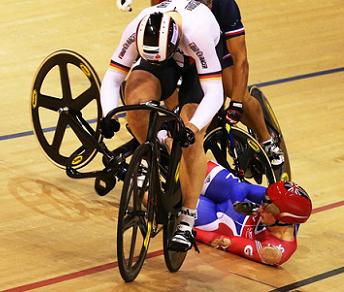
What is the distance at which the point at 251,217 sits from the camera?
5020 millimetres

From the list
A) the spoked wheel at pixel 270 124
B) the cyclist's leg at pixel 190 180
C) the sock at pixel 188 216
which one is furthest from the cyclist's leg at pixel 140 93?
the spoked wheel at pixel 270 124

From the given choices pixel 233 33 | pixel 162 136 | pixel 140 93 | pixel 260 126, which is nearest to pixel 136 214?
pixel 140 93

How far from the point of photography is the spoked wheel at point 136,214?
4262 millimetres

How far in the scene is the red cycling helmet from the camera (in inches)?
188

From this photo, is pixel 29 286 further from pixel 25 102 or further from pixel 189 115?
pixel 25 102

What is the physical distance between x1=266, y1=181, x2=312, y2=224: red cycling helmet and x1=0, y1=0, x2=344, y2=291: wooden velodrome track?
26 cm

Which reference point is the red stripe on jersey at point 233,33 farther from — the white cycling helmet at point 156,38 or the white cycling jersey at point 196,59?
the white cycling helmet at point 156,38

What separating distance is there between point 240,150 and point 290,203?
0.72 metres

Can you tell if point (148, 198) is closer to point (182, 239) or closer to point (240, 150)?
point (182, 239)

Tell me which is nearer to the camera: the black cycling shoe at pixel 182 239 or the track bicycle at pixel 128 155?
the track bicycle at pixel 128 155

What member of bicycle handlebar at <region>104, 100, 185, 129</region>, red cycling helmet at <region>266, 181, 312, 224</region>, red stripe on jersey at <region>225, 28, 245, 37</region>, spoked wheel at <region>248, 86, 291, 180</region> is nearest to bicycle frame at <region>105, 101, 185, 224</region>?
bicycle handlebar at <region>104, 100, 185, 129</region>

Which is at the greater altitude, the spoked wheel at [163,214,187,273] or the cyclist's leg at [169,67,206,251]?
the cyclist's leg at [169,67,206,251]

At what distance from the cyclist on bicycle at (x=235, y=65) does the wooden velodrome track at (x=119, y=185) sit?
47 centimetres

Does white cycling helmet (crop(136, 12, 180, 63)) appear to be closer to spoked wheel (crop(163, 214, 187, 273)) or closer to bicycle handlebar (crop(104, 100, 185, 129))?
bicycle handlebar (crop(104, 100, 185, 129))
